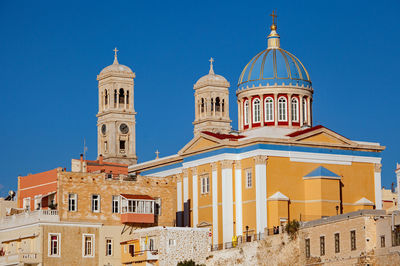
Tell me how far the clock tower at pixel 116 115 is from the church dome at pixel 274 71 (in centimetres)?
3119

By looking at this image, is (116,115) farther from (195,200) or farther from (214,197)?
(214,197)

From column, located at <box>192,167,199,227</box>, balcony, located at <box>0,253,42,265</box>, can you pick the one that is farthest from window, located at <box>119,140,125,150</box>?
balcony, located at <box>0,253,42,265</box>

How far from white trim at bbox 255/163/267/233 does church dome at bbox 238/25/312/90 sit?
9850 mm

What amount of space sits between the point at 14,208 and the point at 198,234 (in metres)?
17.7

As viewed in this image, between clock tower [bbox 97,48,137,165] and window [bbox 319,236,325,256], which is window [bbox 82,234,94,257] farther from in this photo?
clock tower [bbox 97,48,137,165]

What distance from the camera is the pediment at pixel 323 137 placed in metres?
82.0

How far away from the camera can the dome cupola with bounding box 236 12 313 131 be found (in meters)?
86.9

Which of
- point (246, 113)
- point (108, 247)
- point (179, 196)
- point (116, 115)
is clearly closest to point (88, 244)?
point (108, 247)

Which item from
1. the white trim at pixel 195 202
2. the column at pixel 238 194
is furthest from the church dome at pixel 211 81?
the column at pixel 238 194

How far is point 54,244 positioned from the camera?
74.2 meters

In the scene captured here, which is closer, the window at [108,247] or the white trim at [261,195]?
the window at [108,247]

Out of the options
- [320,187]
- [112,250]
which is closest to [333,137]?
[320,187]

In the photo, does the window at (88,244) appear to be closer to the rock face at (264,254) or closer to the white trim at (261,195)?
the rock face at (264,254)

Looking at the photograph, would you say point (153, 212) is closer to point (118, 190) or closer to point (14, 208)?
point (118, 190)
